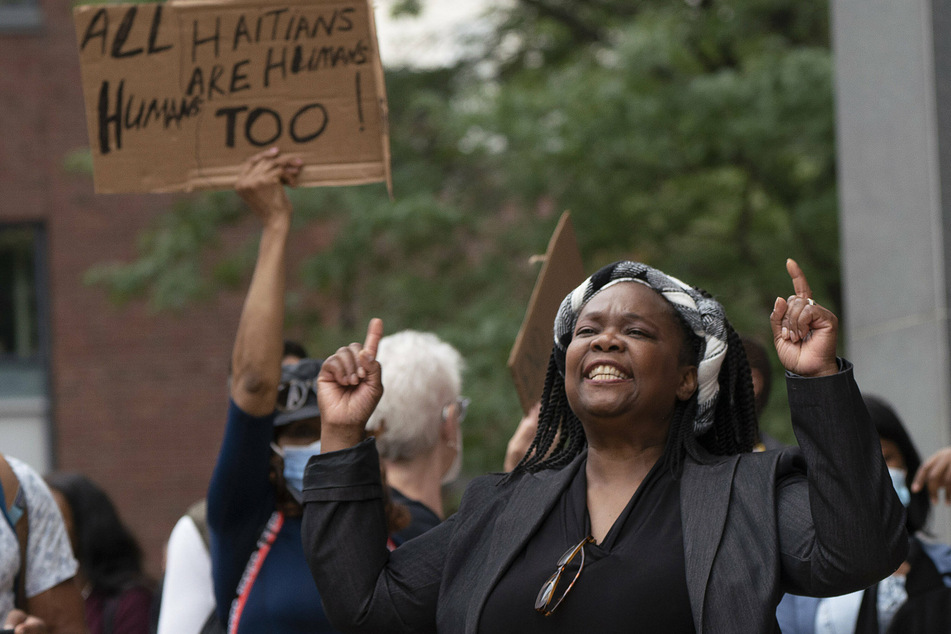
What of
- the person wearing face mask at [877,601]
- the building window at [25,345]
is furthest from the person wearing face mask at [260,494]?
the building window at [25,345]

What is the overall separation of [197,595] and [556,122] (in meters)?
5.74

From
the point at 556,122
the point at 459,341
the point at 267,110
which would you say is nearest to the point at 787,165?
the point at 556,122

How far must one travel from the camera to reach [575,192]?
898 cm

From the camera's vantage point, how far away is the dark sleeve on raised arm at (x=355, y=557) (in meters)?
2.54

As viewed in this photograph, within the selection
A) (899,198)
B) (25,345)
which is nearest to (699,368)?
(899,198)

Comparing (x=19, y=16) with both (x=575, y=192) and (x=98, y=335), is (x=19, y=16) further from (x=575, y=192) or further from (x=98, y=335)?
(x=575, y=192)

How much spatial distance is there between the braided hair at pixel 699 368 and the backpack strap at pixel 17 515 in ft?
4.61

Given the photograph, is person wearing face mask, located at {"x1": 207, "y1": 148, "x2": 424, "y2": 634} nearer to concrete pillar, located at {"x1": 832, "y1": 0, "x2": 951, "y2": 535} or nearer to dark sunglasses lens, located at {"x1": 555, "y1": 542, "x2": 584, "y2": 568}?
dark sunglasses lens, located at {"x1": 555, "y1": 542, "x2": 584, "y2": 568}

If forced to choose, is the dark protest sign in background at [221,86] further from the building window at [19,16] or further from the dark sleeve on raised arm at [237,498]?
the building window at [19,16]

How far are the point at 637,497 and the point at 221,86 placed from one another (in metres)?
1.86

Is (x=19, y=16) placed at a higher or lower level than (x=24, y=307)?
higher

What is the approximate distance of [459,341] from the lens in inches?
344

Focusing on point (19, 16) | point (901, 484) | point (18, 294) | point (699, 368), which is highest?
point (19, 16)

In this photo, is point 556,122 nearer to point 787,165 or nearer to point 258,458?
point 787,165
